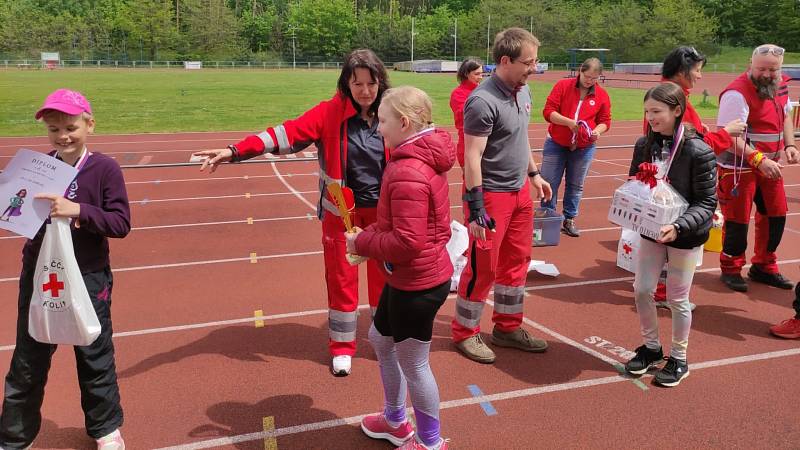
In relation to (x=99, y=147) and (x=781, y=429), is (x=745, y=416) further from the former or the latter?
(x=99, y=147)

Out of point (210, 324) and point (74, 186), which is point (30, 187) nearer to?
point (74, 186)

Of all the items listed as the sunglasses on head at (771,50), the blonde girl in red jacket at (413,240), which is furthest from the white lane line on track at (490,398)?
the sunglasses on head at (771,50)

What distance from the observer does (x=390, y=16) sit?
9556 centimetres

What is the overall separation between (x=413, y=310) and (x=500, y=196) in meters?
1.53

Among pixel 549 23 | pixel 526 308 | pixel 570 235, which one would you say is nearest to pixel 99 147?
pixel 570 235

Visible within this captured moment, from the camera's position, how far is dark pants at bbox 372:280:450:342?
2832 millimetres

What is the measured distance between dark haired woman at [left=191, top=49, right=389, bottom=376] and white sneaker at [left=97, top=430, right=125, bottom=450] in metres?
1.35

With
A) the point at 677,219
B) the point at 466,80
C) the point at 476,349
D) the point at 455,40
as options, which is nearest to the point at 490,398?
the point at 476,349

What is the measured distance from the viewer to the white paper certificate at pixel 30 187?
2771mm

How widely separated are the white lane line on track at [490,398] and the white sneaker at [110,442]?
0.22 m

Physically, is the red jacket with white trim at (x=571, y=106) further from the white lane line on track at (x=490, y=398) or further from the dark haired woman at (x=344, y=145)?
the dark haired woman at (x=344, y=145)

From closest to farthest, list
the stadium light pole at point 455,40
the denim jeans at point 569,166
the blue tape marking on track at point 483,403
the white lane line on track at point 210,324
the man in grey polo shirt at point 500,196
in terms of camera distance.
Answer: the blue tape marking on track at point 483,403 → the man in grey polo shirt at point 500,196 → the white lane line on track at point 210,324 → the denim jeans at point 569,166 → the stadium light pole at point 455,40

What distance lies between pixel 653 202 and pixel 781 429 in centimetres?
141

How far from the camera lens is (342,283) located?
4.12 metres
